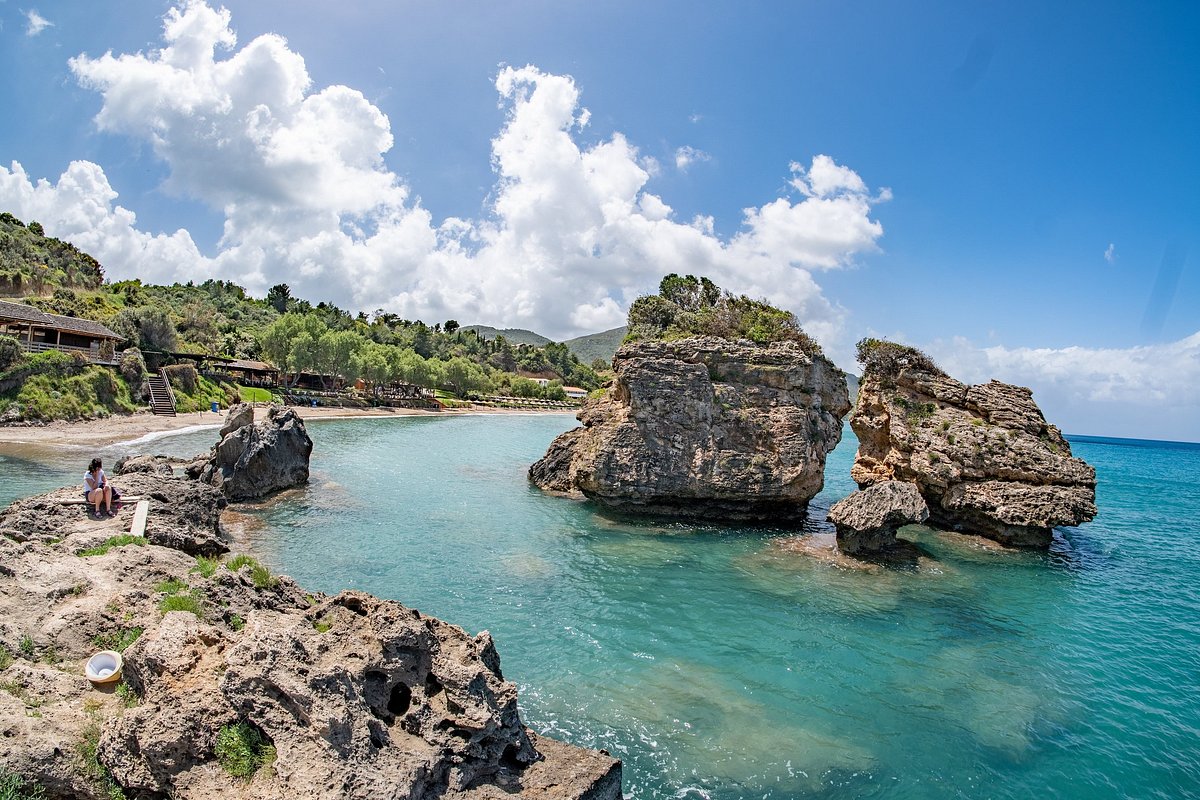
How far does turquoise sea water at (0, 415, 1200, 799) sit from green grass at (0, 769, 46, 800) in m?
7.45

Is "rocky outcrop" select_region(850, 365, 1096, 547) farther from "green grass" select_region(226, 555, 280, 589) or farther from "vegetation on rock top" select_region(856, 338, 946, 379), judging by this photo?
"green grass" select_region(226, 555, 280, 589)

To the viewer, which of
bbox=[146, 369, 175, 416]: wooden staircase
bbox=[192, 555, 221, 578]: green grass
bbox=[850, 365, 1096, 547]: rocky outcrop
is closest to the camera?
bbox=[192, 555, 221, 578]: green grass

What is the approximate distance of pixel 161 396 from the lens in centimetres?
5309

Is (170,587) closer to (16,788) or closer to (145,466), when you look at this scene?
(16,788)

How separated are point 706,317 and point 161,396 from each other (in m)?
49.7

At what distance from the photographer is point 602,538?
24953mm

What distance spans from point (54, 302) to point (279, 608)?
84.1m

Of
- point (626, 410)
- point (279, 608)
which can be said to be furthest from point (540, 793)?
point (626, 410)

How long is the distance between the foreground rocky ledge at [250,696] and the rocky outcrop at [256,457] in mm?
17594

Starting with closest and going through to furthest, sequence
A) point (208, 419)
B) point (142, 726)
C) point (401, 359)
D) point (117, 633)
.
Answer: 1. point (142, 726)
2. point (117, 633)
3. point (208, 419)
4. point (401, 359)

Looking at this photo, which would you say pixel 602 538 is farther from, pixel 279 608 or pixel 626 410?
pixel 279 608

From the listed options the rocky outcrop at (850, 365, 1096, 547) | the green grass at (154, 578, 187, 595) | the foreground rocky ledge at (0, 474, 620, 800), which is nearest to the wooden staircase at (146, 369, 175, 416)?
the foreground rocky ledge at (0, 474, 620, 800)

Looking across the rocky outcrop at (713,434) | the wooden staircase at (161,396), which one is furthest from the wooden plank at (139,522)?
the wooden staircase at (161,396)

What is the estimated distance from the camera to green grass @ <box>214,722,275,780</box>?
6020mm
